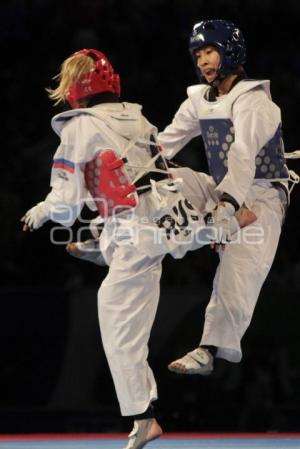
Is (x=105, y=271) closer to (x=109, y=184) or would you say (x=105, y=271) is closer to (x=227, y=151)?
(x=227, y=151)

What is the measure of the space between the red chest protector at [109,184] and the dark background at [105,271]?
2768 mm

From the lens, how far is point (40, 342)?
8359mm

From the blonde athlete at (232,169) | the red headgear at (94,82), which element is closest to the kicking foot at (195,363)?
the blonde athlete at (232,169)

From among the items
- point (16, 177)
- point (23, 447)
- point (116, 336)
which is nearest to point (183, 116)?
point (116, 336)

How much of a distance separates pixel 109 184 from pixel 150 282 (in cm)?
62

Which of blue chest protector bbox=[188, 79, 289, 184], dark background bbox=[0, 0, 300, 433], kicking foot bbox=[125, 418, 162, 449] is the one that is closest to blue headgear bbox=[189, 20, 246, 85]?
blue chest protector bbox=[188, 79, 289, 184]

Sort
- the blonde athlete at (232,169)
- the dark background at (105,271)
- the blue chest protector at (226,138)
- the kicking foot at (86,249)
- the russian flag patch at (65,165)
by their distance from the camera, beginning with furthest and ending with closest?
the dark background at (105,271) → the kicking foot at (86,249) → the blue chest protector at (226,138) → the blonde athlete at (232,169) → the russian flag patch at (65,165)

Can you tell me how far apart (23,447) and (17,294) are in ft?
7.14

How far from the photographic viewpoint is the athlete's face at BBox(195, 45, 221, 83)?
5.93m

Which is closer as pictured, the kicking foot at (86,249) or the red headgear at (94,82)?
the red headgear at (94,82)

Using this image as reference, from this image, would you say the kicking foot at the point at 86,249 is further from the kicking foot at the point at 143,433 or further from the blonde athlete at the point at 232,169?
the kicking foot at the point at 143,433

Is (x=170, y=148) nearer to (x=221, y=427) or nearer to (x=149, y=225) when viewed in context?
(x=149, y=225)

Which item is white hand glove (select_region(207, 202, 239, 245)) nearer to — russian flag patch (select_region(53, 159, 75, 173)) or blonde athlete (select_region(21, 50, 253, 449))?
blonde athlete (select_region(21, 50, 253, 449))

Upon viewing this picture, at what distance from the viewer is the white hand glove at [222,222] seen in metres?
5.55
